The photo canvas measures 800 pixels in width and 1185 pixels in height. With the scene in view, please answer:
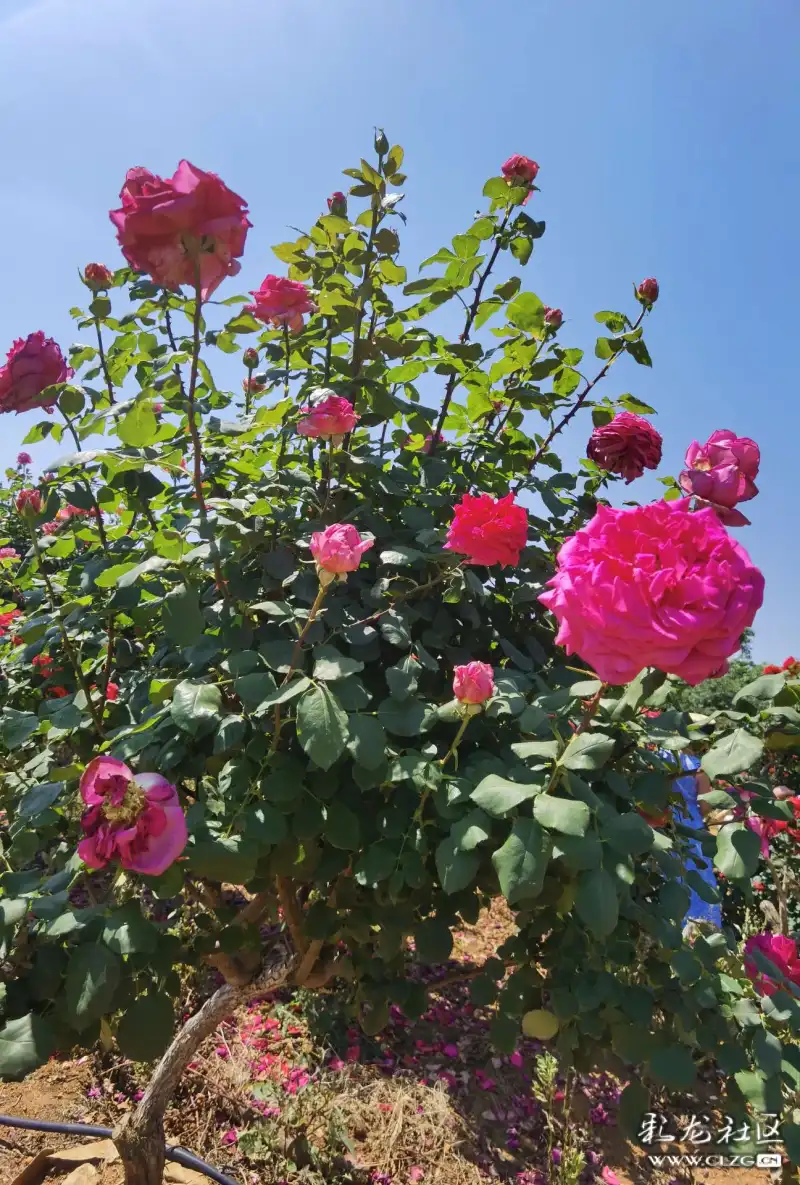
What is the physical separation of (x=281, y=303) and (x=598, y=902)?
1.24 metres

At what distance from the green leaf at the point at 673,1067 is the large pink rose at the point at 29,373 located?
1524mm

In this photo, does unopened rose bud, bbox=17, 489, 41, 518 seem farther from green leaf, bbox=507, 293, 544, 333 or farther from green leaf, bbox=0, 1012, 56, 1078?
green leaf, bbox=507, 293, 544, 333

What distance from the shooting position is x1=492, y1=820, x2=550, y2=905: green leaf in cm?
86

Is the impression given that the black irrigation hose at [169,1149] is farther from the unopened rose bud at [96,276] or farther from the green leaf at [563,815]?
the unopened rose bud at [96,276]

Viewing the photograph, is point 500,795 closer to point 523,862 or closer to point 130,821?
point 523,862

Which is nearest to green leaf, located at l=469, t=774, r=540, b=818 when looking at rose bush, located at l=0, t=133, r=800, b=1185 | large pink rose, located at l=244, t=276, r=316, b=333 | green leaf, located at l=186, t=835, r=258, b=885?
rose bush, located at l=0, t=133, r=800, b=1185

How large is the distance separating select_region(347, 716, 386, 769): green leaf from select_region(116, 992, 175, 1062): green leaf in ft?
1.50

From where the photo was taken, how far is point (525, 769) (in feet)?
3.47

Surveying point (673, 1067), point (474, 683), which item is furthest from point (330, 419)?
point (673, 1067)

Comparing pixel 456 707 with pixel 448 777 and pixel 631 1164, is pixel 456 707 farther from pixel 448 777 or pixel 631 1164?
pixel 631 1164

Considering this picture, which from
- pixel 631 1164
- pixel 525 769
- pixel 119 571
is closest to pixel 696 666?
pixel 525 769

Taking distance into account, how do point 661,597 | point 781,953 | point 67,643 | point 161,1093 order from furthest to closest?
point 161,1093 < point 781,953 < point 67,643 < point 661,597

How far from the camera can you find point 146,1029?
1.00m

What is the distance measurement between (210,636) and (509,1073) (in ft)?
8.91
